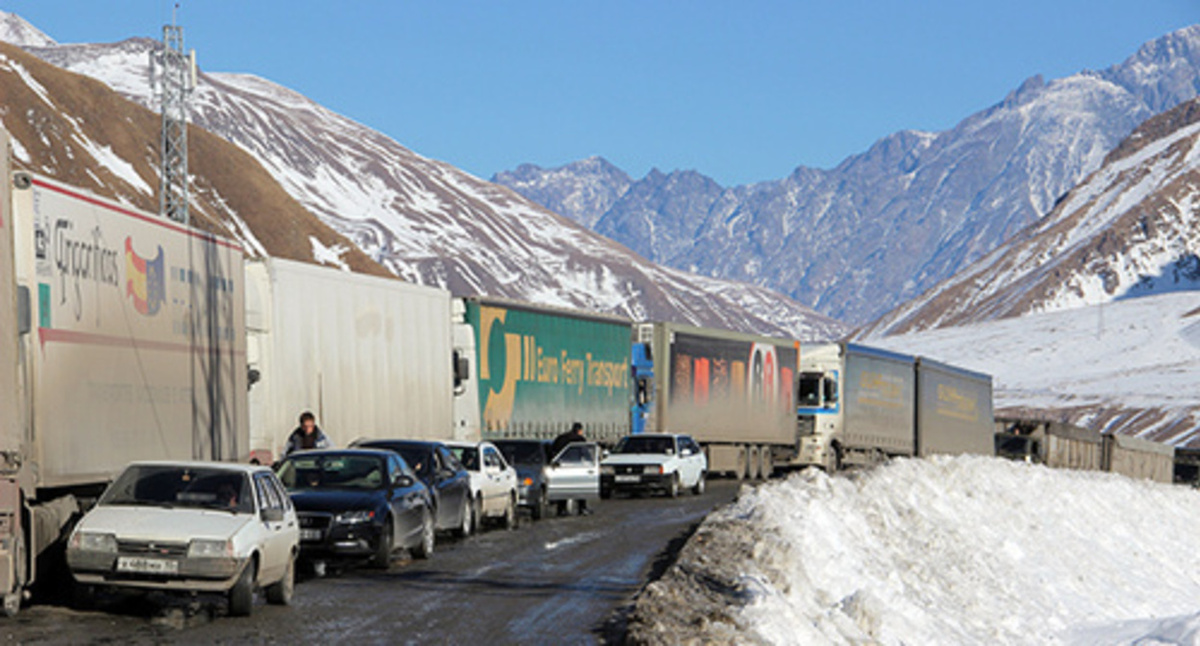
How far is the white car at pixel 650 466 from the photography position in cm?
3844

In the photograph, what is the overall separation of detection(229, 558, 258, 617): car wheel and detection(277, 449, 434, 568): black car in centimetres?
407

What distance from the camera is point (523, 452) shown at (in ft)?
102

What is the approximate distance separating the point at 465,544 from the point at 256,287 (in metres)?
4.71

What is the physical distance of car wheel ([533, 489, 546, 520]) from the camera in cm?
3048

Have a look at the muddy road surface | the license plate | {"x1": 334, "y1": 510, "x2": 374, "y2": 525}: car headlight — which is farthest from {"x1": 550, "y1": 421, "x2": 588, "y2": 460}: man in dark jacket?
the license plate

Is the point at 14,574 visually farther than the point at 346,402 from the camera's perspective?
No

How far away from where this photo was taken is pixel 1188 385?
177000 mm

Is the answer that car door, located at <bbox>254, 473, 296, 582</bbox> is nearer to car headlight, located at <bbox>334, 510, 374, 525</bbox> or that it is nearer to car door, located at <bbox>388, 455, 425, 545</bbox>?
car headlight, located at <bbox>334, 510, 374, 525</bbox>

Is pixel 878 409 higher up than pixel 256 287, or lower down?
lower down

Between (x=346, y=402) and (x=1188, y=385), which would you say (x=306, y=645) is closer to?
(x=346, y=402)

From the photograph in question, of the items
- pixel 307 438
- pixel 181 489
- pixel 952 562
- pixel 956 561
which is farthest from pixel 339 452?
pixel 956 561

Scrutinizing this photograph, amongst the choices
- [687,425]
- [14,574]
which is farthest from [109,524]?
[687,425]

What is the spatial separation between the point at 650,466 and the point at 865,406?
17.1 metres

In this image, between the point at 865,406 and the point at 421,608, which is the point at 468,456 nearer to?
the point at 421,608
